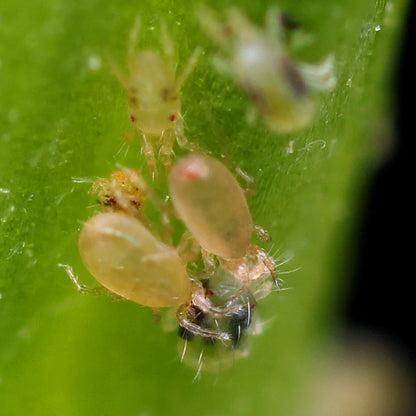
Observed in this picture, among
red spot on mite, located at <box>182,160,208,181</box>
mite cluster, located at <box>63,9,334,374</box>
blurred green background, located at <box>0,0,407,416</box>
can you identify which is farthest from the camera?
red spot on mite, located at <box>182,160,208,181</box>

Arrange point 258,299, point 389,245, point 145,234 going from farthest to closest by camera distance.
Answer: point 389,245 → point 258,299 → point 145,234

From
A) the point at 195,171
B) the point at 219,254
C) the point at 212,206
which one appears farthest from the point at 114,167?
the point at 219,254

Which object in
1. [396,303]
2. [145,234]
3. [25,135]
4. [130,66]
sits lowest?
[396,303]

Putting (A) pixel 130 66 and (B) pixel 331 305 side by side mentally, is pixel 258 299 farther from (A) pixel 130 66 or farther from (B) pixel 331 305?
(A) pixel 130 66

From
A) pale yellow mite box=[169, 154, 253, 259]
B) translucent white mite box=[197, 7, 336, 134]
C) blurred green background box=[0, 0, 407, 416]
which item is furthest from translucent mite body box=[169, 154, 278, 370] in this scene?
translucent white mite box=[197, 7, 336, 134]

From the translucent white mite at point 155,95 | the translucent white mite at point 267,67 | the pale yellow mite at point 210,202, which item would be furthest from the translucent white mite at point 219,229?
the translucent white mite at point 267,67

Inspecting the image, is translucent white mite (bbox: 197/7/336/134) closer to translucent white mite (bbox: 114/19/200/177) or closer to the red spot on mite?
translucent white mite (bbox: 114/19/200/177)

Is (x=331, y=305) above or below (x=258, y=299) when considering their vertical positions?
below

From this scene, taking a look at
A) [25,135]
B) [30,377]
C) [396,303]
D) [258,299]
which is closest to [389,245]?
[396,303]
